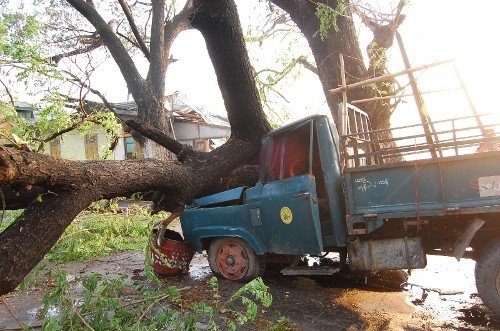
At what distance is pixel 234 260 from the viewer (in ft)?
18.9

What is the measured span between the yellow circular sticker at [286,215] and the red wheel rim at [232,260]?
100 cm

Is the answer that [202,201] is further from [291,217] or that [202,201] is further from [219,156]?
[291,217]

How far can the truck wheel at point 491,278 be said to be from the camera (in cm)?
380

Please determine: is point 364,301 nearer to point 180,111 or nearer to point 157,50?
point 157,50

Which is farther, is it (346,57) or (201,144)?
(201,144)

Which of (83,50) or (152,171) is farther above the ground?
(83,50)

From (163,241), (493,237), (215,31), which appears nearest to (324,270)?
(493,237)

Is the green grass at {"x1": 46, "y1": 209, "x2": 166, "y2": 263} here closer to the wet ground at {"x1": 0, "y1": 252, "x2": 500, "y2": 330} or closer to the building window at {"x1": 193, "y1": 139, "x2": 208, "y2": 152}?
the wet ground at {"x1": 0, "y1": 252, "x2": 500, "y2": 330}

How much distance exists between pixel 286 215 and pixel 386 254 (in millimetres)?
1284

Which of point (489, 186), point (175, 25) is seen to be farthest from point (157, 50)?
point (489, 186)

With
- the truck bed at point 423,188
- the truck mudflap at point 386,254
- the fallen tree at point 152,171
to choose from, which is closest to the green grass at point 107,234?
the fallen tree at point 152,171

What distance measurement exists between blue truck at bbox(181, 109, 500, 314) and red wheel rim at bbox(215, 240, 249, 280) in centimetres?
1

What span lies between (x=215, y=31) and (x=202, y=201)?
2784mm

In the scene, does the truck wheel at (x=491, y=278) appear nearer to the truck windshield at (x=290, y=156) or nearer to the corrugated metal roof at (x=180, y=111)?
the truck windshield at (x=290, y=156)
